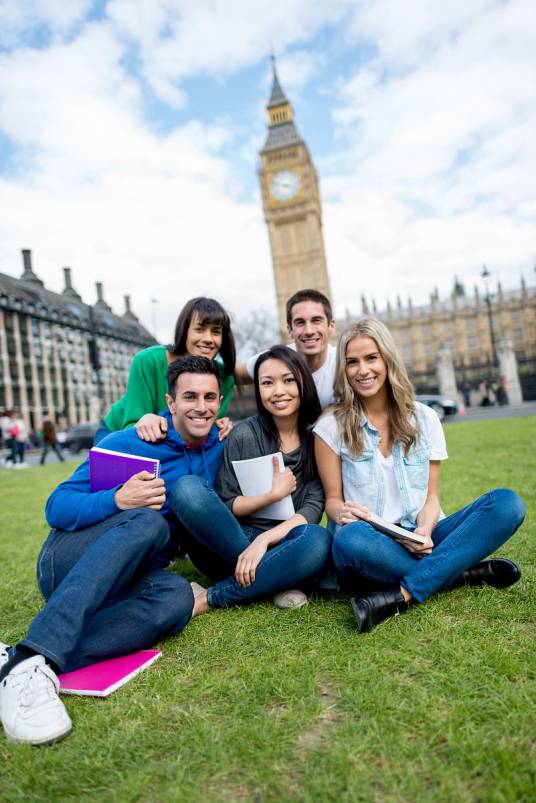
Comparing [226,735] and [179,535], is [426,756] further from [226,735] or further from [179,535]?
[179,535]

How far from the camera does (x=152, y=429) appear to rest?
271cm

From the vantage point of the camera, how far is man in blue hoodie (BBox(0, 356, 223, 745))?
181cm

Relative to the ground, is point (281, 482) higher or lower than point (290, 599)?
higher

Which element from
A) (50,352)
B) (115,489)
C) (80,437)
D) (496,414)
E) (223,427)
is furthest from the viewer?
(50,352)

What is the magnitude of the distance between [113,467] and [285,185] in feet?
A: 212

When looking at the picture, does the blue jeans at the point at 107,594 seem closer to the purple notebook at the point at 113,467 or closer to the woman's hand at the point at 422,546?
the purple notebook at the point at 113,467

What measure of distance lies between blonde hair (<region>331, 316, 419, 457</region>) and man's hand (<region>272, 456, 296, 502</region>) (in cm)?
36

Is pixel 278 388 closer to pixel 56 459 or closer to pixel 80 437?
pixel 56 459

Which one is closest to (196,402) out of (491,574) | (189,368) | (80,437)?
(189,368)

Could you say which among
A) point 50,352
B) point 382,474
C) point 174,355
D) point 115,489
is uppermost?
point 50,352

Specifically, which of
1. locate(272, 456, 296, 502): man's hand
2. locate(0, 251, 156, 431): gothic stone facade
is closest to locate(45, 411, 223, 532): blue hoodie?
locate(272, 456, 296, 502): man's hand

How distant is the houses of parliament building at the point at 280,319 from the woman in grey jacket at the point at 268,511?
42.5 meters

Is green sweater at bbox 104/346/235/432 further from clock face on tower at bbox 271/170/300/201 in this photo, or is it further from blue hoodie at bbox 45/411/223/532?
clock face on tower at bbox 271/170/300/201

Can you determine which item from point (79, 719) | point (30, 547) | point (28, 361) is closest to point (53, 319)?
point (28, 361)
